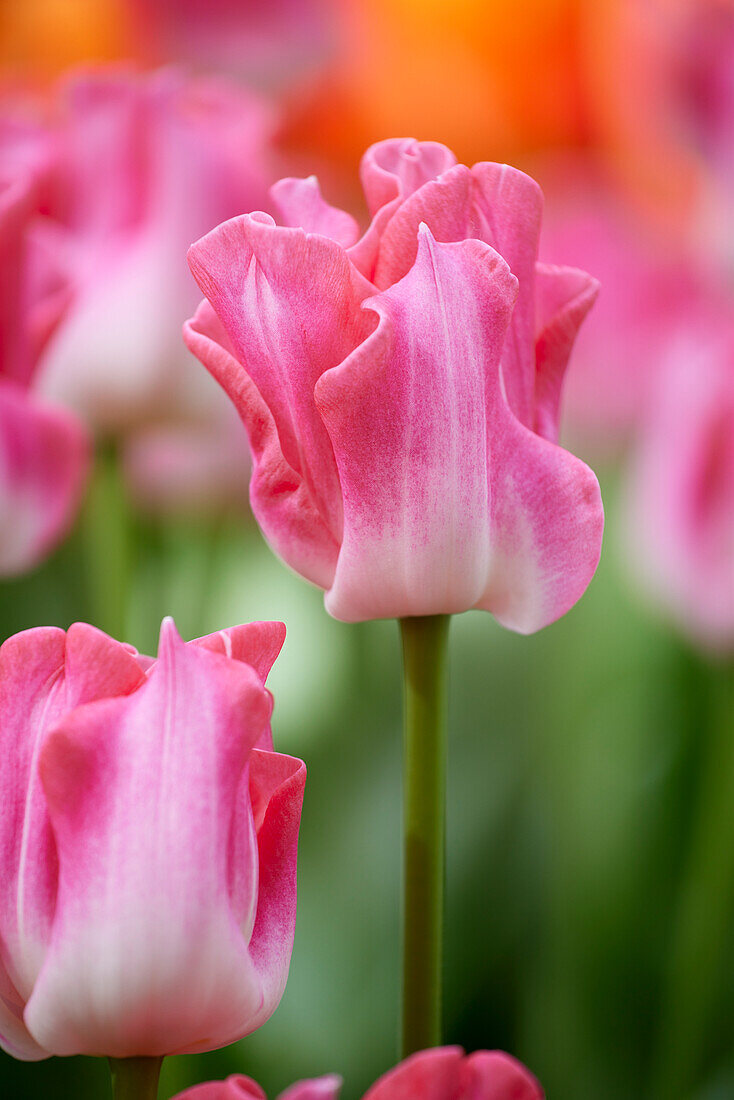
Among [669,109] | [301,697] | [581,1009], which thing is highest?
[669,109]

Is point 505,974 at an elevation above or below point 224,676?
below

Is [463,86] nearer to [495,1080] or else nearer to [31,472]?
[31,472]

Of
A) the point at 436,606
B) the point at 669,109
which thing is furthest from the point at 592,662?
the point at 436,606

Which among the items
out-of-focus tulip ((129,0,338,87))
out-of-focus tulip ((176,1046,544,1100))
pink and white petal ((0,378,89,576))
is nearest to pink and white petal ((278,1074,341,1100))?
out-of-focus tulip ((176,1046,544,1100))

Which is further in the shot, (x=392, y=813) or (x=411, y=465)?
(x=392, y=813)

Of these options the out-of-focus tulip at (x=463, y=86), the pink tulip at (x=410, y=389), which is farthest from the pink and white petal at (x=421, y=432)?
the out-of-focus tulip at (x=463, y=86)

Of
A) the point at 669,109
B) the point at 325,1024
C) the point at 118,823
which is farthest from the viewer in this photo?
the point at 669,109

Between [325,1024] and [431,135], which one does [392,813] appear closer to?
[325,1024]
